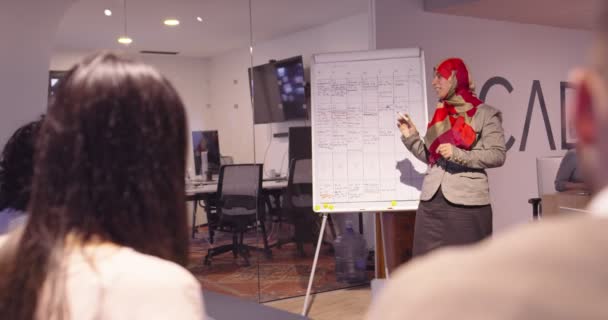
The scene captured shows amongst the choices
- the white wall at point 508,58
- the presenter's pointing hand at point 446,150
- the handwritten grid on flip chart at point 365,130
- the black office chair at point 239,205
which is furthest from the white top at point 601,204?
the white wall at point 508,58

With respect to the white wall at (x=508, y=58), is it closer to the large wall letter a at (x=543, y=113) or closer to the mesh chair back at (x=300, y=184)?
the large wall letter a at (x=543, y=113)

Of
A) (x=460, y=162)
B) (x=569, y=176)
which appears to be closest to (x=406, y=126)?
(x=460, y=162)

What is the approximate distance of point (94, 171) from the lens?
2.35 feet

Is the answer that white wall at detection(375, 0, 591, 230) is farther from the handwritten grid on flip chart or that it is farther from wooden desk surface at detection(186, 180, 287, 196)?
wooden desk surface at detection(186, 180, 287, 196)

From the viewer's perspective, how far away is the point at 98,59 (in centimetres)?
74

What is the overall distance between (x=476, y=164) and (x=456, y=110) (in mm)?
303

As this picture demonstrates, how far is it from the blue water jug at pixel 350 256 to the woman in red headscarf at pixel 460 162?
56.7 inches

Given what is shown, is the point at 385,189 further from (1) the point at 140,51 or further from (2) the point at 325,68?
(1) the point at 140,51

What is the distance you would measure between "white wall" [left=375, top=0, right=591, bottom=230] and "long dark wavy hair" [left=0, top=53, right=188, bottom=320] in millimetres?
3962

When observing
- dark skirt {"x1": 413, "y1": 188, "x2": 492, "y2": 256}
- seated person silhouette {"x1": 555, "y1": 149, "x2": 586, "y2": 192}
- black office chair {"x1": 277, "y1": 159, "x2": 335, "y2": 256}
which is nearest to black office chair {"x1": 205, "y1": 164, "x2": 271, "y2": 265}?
black office chair {"x1": 277, "y1": 159, "x2": 335, "y2": 256}

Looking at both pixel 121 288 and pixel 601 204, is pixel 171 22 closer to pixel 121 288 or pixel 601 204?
pixel 121 288

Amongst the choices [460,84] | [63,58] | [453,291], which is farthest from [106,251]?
[63,58]

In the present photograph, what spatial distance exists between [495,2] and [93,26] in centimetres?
287

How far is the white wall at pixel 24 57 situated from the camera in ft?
12.1
